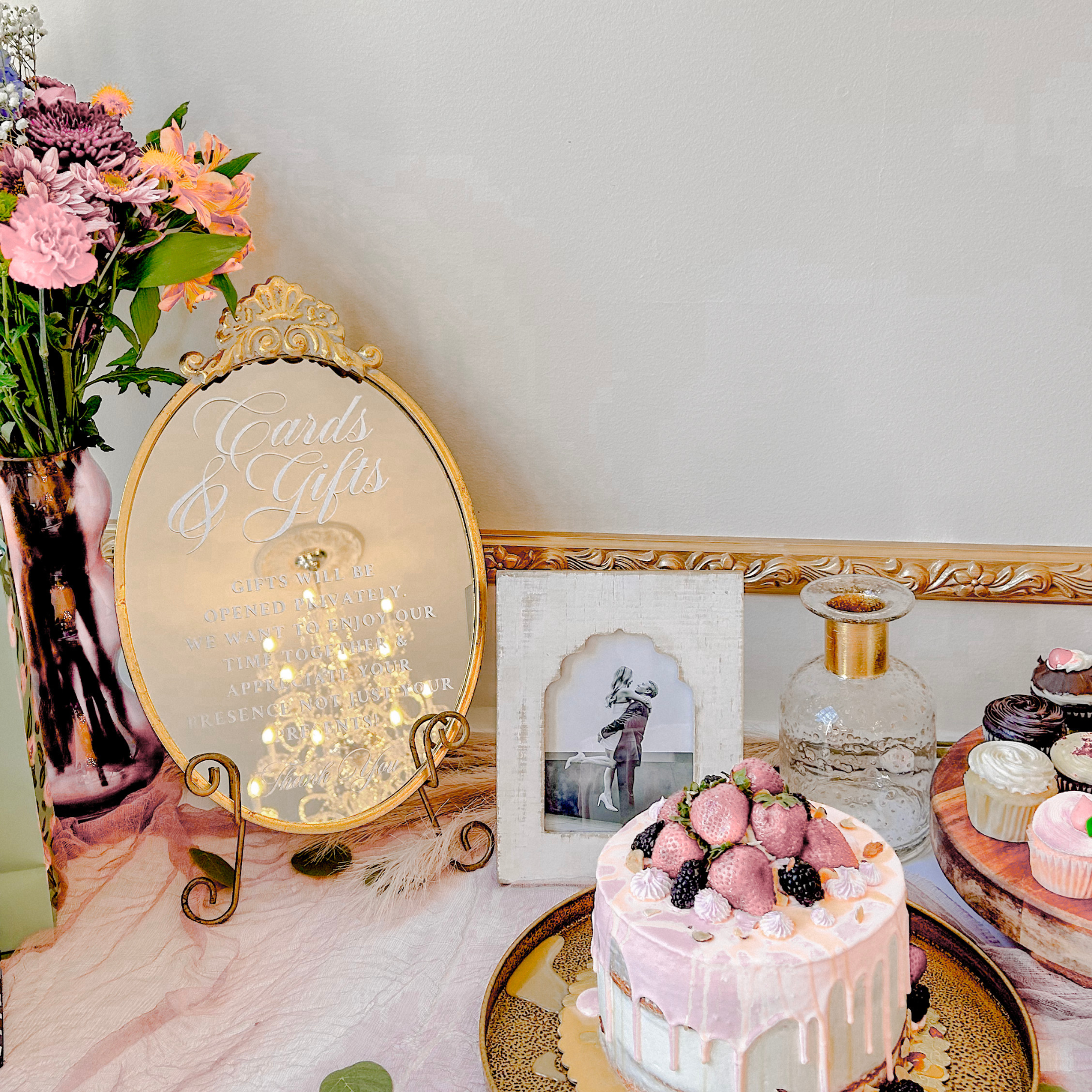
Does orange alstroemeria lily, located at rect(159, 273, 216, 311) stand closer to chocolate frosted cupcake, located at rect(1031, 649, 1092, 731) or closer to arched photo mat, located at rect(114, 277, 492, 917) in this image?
arched photo mat, located at rect(114, 277, 492, 917)

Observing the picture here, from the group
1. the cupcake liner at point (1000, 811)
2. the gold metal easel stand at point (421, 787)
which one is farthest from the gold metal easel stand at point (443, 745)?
the cupcake liner at point (1000, 811)

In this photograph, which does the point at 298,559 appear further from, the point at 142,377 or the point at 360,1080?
the point at 360,1080

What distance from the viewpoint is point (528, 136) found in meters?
0.97

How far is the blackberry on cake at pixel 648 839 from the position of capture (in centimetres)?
73

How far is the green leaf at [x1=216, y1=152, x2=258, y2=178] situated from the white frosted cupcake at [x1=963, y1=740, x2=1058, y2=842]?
0.89 meters

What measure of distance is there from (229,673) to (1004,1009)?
0.74m

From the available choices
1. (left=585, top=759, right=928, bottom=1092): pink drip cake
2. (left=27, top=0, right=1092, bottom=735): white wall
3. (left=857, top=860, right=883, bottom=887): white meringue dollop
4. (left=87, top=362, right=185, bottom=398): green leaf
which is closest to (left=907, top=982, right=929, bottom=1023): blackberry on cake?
(left=585, top=759, right=928, bottom=1092): pink drip cake

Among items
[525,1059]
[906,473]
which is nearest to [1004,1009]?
[525,1059]

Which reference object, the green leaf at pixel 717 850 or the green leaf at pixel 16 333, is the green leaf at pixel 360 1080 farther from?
the green leaf at pixel 16 333

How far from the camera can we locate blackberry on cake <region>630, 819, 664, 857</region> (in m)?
0.73

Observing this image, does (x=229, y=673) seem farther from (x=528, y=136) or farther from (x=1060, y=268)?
(x=1060, y=268)

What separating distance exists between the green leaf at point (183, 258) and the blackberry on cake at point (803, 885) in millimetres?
715

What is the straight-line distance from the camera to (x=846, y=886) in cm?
69

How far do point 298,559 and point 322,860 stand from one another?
12.0 inches
